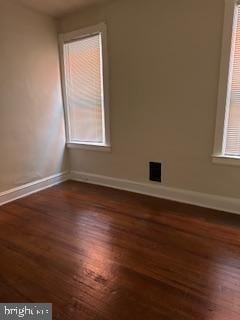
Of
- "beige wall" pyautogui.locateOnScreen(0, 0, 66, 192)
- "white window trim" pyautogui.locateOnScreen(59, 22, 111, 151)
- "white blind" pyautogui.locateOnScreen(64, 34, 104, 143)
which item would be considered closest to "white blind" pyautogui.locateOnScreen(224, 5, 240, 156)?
"white window trim" pyautogui.locateOnScreen(59, 22, 111, 151)

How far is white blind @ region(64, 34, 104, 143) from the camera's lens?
3115mm

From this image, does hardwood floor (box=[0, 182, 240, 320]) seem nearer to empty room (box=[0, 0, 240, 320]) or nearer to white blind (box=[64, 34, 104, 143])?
empty room (box=[0, 0, 240, 320])

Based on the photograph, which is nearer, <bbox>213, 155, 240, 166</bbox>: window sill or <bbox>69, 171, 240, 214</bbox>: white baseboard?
<bbox>213, 155, 240, 166</bbox>: window sill

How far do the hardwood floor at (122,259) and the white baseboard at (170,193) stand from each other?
12 cm

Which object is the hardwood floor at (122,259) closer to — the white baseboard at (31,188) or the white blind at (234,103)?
→ the white baseboard at (31,188)

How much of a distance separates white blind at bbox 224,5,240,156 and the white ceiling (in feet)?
5.22

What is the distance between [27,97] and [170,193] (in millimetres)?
2184

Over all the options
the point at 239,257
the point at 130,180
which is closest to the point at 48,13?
the point at 130,180

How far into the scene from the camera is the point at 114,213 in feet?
8.53

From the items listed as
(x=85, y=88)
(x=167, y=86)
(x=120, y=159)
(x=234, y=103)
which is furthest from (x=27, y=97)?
(x=234, y=103)

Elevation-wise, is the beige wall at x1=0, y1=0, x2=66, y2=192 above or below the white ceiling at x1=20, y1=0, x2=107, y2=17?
below

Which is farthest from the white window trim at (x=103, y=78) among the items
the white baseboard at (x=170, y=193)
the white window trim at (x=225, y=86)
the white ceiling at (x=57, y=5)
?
the white window trim at (x=225, y=86)

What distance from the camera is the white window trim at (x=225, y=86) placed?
2.21 meters

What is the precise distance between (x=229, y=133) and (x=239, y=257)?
1218 mm
